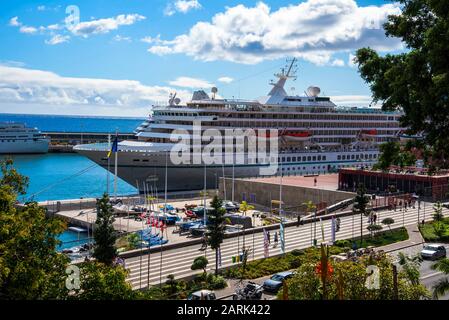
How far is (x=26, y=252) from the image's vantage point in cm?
1137

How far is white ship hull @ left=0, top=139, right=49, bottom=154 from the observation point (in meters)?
105

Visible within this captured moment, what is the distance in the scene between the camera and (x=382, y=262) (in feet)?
42.7

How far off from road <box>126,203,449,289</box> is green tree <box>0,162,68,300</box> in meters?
7.37

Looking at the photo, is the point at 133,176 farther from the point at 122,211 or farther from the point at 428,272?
the point at 428,272

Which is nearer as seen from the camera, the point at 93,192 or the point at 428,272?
the point at 428,272

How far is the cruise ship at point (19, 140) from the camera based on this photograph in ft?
343

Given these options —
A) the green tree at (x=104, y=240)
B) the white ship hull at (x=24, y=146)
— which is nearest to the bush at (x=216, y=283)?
the green tree at (x=104, y=240)

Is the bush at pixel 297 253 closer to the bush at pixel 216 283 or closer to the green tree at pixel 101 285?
the bush at pixel 216 283

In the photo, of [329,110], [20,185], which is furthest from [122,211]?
[329,110]

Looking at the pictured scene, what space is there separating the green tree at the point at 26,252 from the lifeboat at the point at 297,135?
4695cm

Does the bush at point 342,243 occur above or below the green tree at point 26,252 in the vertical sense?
below

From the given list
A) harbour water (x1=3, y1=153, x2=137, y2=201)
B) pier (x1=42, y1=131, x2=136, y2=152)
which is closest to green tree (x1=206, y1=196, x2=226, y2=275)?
harbour water (x1=3, y1=153, x2=137, y2=201)
